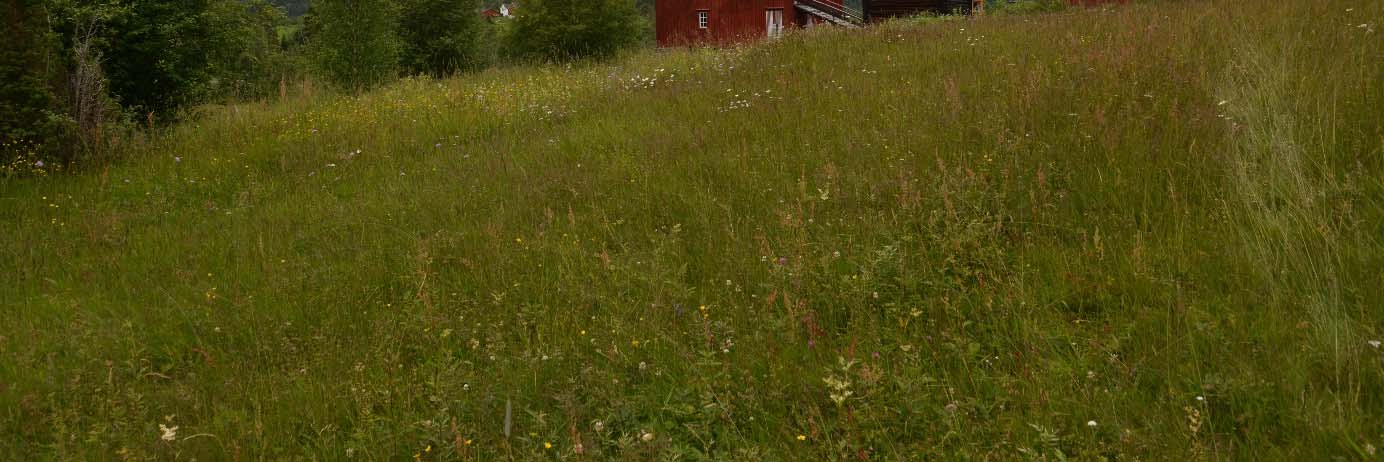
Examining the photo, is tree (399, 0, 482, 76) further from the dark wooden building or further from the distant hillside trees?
the distant hillside trees

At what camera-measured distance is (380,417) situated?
2791 mm

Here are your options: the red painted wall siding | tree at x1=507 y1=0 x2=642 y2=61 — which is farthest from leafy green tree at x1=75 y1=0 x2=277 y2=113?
the red painted wall siding

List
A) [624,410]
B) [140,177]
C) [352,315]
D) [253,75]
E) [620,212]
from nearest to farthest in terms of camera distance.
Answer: [624,410] < [352,315] < [620,212] < [140,177] < [253,75]

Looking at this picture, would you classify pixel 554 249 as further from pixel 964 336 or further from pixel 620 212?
pixel 964 336

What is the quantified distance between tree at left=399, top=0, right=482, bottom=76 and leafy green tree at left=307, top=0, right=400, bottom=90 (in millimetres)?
9827

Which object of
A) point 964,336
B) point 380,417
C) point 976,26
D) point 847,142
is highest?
point 976,26

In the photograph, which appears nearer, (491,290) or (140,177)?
(491,290)

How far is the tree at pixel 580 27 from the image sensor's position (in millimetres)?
23984

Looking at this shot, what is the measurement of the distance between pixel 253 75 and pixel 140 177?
165ft

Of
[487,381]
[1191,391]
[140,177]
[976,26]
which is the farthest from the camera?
[976,26]

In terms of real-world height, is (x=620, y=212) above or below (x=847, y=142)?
below

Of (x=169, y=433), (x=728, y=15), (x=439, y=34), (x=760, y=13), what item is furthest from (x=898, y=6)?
(x=169, y=433)

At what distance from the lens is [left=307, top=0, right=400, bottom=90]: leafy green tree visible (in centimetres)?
1650

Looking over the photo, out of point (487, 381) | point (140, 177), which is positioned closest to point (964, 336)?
point (487, 381)
